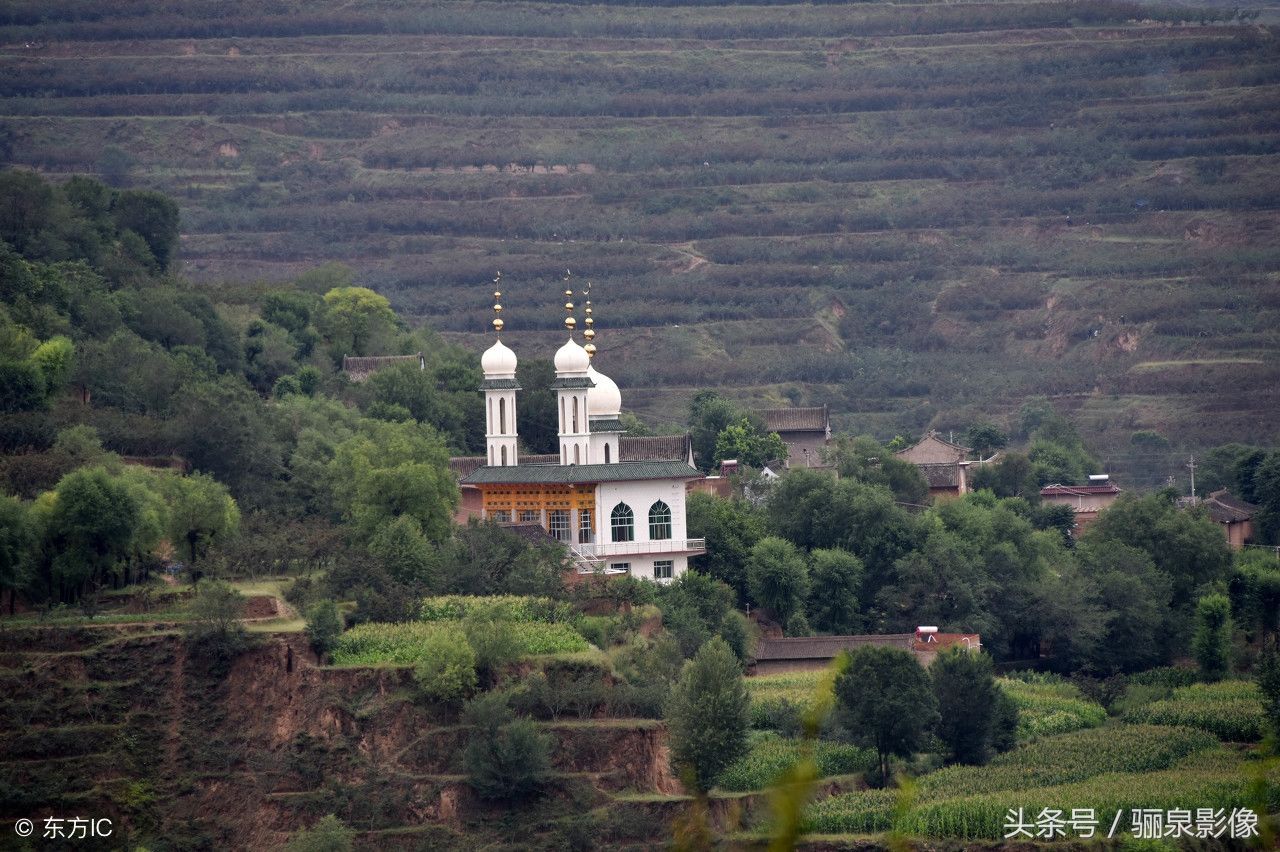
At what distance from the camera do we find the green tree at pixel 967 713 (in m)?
57.5

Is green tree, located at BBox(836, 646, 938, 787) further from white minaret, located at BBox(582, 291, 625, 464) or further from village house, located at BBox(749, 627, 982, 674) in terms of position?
white minaret, located at BBox(582, 291, 625, 464)

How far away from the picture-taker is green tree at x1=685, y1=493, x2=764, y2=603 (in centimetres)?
6788

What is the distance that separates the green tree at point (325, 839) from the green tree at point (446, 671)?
165 inches

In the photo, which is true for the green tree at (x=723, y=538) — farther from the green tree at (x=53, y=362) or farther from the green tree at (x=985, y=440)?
the green tree at (x=985, y=440)

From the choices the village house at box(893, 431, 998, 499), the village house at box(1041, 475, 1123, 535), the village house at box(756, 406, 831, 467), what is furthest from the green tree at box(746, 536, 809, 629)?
the village house at box(756, 406, 831, 467)

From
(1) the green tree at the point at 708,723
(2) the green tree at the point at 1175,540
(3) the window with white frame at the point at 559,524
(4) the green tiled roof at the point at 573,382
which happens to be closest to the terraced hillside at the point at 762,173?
(2) the green tree at the point at 1175,540

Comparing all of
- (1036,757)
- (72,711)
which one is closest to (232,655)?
(72,711)

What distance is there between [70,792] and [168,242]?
37.5 meters

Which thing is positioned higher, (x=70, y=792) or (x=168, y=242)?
(x=168, y=242)

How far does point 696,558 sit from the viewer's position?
68.1 metres

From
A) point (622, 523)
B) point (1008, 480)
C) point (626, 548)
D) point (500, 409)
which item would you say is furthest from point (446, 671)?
point (1008, 480)

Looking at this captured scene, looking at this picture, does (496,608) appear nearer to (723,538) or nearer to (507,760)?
(507,760)

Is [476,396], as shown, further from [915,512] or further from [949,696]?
[949,696]

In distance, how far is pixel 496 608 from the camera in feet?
192
